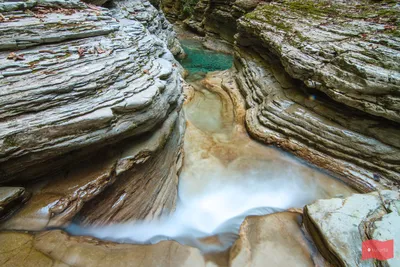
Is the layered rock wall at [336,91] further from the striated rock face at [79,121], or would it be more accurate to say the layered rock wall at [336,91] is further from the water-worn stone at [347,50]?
the striated rock face at [79,121]

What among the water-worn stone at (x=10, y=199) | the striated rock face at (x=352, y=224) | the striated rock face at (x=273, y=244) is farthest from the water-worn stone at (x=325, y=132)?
the water-worn stone at (x=10, y=199)

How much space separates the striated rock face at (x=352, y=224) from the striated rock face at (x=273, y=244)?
0.26 meters

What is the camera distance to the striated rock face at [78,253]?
274 centimetres

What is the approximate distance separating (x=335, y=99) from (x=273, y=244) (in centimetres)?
443

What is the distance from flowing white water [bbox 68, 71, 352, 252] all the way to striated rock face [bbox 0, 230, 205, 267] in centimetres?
54

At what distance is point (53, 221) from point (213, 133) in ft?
18.3

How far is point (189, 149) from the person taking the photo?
23.0ft

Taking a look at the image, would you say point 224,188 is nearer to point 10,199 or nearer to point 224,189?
point 224,189

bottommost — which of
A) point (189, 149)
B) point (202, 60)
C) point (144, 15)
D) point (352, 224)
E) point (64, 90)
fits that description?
point (202, 60)

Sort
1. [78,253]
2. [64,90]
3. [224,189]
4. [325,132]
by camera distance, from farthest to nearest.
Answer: [325,132], [224,189], [64,90], [78,253]

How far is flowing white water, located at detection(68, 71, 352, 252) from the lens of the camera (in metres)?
4.50

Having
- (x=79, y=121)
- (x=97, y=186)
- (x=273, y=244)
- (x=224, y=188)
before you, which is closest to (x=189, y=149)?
(x=224, y=188)

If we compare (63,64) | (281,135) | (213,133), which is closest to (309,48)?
(281,135)

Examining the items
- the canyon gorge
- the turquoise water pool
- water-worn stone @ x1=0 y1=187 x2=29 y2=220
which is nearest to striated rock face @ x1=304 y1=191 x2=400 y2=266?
the canyon gorge
